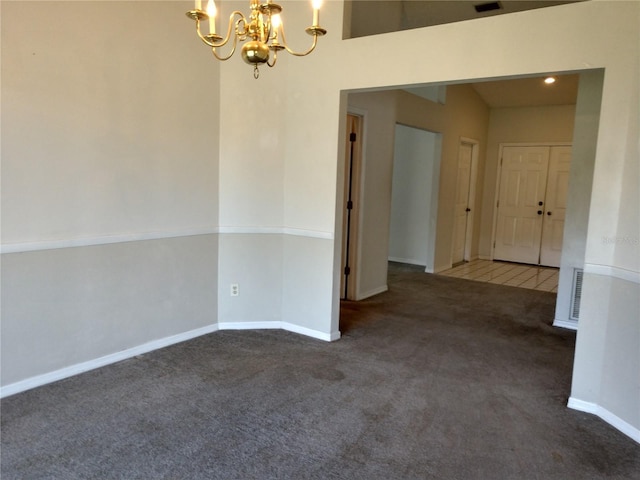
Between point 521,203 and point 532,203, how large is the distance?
0.57ft

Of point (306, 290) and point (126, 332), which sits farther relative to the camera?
point (306, 290)

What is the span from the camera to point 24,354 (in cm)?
271

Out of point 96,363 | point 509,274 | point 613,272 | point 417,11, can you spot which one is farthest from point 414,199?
point 96,363

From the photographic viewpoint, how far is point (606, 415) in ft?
8.54

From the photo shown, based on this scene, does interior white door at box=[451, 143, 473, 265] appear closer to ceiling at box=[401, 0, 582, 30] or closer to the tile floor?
the tile floor

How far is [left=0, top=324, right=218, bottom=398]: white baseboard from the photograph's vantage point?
8.86ft

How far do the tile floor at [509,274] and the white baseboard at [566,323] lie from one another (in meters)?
1.56

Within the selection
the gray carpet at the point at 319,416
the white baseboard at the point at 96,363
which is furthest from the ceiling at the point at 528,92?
the white baseboard at the point at 96,363

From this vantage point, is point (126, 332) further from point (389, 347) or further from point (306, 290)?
point (389, 347)

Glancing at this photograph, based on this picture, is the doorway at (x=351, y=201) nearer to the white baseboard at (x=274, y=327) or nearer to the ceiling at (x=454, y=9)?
the white baseboard at (x=274, y=327)

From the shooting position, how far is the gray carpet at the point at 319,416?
6.95 feet

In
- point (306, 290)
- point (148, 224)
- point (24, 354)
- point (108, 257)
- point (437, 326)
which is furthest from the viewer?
point (437, 326)

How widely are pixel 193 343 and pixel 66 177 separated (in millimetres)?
1589

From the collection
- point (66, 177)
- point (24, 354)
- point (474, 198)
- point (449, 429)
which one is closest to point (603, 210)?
point (449, 429)
